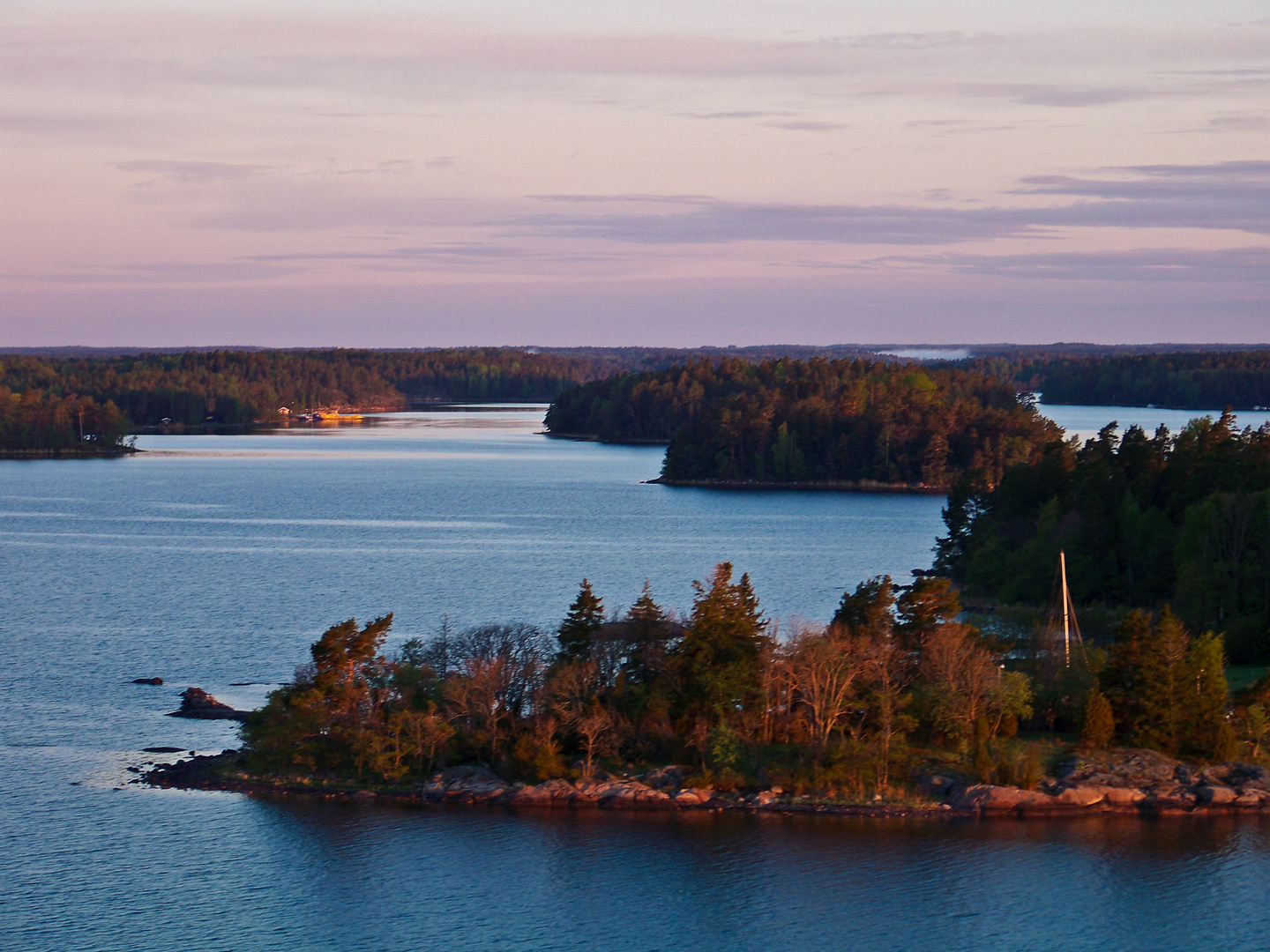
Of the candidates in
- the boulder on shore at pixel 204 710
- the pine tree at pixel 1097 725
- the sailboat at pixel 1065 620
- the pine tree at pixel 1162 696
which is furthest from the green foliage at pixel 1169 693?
the boulder on shore at pixel 204 710

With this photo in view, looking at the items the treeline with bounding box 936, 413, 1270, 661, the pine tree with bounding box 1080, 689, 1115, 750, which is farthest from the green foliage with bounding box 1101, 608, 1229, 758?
the treeline with bounding box 936, 413, 1270, 661

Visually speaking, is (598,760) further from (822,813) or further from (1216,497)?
(1216,497)

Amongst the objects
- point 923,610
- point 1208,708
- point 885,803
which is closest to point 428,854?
point 885,803

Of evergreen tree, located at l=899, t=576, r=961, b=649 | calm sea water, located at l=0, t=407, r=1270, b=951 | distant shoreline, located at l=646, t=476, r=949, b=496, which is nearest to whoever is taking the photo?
calm sea water, located at l=0, t=407, r=1270, b=951

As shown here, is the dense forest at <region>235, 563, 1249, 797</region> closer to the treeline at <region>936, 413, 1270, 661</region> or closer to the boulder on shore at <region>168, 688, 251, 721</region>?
the boulder on shore at <region>168, 688, 251, 721</region>

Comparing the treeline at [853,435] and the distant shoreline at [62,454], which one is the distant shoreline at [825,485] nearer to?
the treeline at [853,435]
